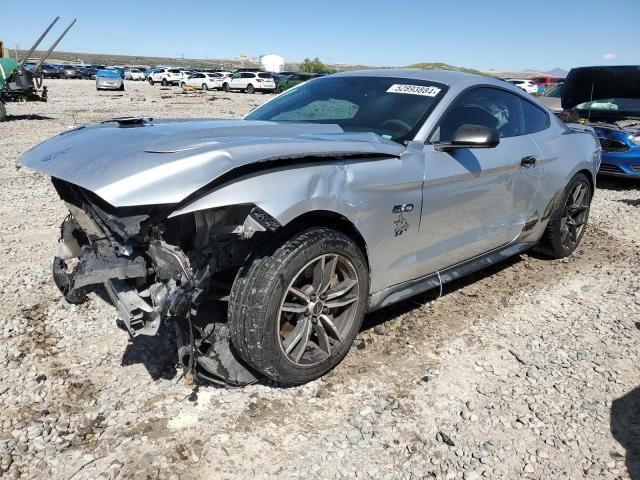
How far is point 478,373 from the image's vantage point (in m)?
3.11

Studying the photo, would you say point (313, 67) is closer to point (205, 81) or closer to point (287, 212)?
point (205, 81)

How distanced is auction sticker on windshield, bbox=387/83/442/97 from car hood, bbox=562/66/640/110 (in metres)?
6.10

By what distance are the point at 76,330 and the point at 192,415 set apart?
126 cm

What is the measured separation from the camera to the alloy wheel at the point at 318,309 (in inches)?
107

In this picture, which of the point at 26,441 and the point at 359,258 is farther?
the point at 359,258

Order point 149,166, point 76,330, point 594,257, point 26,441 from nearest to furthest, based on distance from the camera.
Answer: point 149,166 → point 26,441 → point 76,330 → point 594,257

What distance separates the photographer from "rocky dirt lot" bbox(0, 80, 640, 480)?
236 cm

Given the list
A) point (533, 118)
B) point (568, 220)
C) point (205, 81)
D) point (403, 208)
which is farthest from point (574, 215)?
point (205, 81)

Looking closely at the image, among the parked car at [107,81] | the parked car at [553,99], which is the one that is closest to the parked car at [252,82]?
the parked car at [107,81]

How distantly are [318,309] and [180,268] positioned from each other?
79 cm

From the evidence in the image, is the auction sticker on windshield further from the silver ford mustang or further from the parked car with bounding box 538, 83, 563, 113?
the parked car with bounding box 538, 83, 563, 113

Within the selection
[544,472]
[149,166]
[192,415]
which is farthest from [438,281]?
[149,166]

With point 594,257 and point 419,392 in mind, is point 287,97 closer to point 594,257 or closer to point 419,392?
point 419,392

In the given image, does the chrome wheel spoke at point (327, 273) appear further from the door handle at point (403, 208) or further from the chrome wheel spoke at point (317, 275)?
the door handle at point (403, 208)
